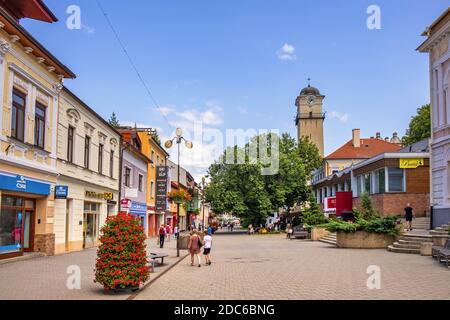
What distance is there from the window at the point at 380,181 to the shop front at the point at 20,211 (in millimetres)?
26240

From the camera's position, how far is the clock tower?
8862 centimetres

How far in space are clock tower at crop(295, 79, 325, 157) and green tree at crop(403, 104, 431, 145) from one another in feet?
103

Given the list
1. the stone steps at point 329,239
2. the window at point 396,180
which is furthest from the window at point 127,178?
the window at point 396,180

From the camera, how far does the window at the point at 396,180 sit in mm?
37562

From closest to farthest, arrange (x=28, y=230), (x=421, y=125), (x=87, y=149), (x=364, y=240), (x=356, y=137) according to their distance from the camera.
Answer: (x=28, y=230) < (x=364, y=240) < (x=87, y=149) < (x=421, y=125) < (x=356, y=137)

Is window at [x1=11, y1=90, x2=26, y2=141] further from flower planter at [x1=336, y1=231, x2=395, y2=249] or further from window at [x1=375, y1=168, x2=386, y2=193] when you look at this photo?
window at [x1=375, y1=168, x2=386, y2=193]

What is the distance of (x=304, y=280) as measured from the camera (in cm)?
1376

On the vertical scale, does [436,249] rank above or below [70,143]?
below

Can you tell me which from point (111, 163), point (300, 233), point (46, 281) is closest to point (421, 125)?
point (300, 233)

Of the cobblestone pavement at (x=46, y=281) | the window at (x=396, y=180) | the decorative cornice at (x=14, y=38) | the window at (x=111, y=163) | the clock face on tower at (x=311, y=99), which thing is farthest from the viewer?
the clock face on tower at (x=311, y=99)

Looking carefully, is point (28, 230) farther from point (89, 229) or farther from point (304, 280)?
point (304, 280)

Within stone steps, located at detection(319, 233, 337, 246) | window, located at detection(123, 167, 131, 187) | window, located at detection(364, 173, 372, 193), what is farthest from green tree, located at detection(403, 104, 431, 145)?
window, located at detection(123, 167, 131, 187)

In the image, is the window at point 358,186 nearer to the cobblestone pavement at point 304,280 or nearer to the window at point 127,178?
the window at point 127,178

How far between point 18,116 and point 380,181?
2870cm
